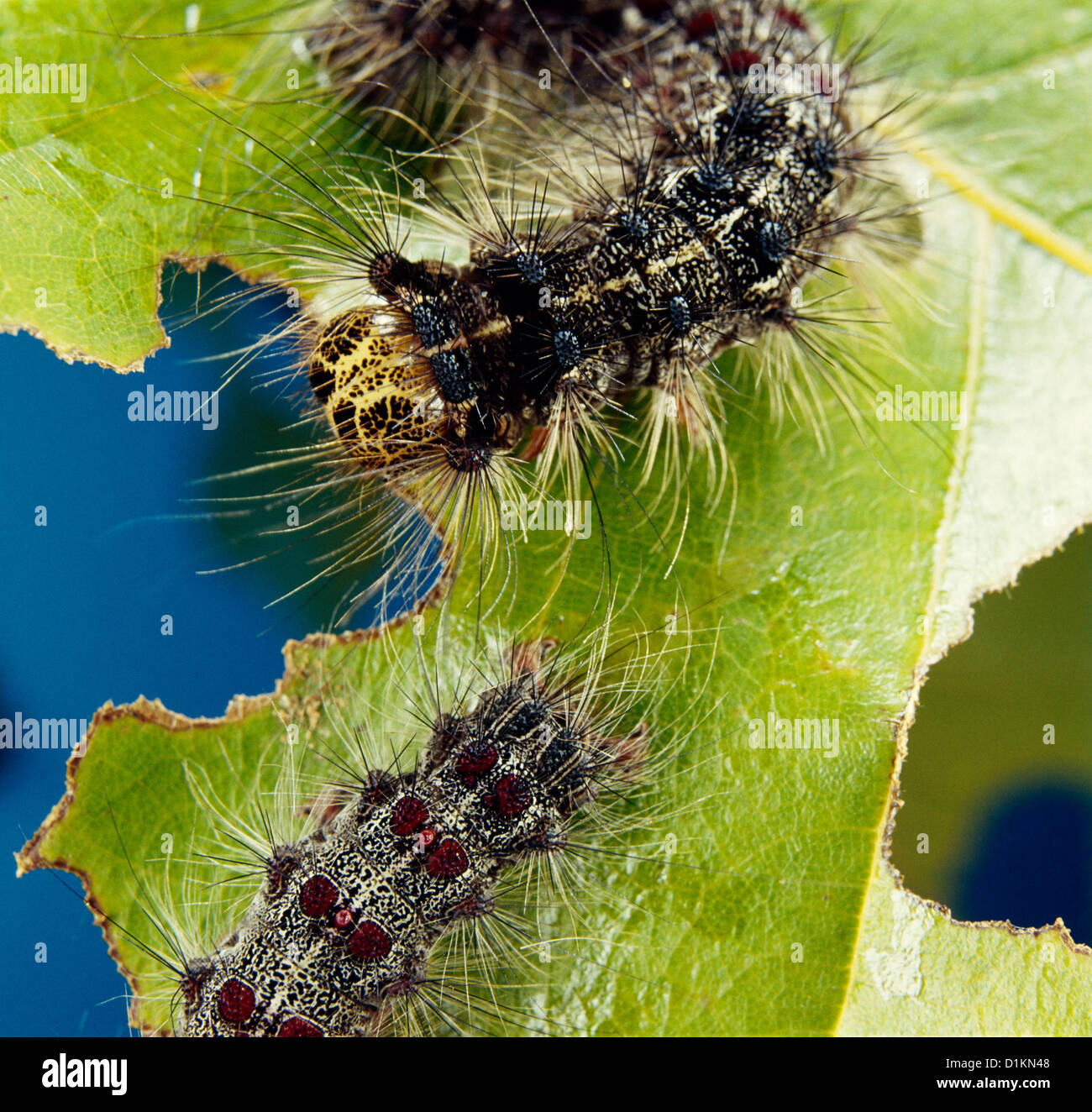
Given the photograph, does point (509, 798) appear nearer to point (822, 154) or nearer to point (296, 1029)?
point (296, 1029)

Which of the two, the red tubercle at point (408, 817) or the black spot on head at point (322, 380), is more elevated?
the black spot on head at point (322, 380)

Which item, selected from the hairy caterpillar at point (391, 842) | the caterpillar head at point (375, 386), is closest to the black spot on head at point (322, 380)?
the caterpillar head at point (375, 386)

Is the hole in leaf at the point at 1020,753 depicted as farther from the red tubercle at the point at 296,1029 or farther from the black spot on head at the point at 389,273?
the black spot on head at the point at 389,273

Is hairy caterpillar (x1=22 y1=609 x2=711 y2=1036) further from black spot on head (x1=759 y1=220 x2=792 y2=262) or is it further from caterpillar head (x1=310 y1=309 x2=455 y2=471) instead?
black spot on head (x1=759 y1=220 x2=792 y2=262)

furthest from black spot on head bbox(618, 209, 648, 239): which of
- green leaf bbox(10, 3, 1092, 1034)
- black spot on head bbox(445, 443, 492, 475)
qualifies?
black spot on head bbox(445, 443, 492, 475)
